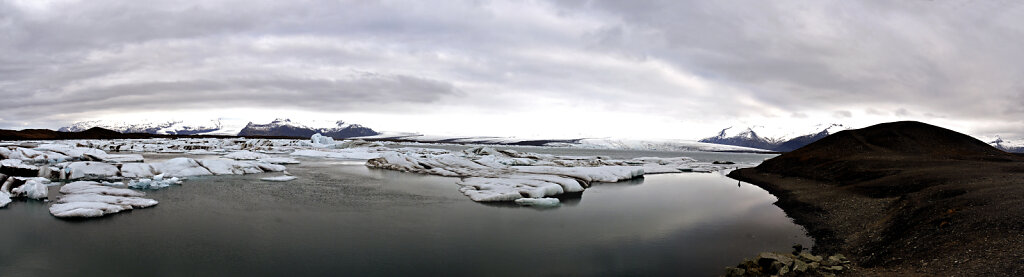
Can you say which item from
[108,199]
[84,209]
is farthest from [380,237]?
[108,199]

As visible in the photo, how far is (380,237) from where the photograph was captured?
37.3ft

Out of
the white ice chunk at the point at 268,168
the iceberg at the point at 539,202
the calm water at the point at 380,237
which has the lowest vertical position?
the calm water at the point at 380,237

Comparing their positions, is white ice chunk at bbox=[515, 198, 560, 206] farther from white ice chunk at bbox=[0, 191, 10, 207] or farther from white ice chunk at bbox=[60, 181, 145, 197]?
white ice chunk at bbox=[0, 191, 10, 207]

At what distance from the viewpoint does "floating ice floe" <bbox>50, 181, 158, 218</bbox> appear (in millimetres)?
12758

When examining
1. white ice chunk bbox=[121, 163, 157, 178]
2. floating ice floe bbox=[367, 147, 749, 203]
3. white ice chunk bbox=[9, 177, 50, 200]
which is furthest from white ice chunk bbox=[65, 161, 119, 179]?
floating ice floe bbox=[367, 147, 749, 203]

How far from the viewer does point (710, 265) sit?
940 cm

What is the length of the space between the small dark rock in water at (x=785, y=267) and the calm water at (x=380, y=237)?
78cm

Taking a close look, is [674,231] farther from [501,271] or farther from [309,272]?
[309,272]

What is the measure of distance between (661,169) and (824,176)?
15469 mm

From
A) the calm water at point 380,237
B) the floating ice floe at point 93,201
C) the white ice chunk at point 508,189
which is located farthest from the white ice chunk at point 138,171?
the white ice chunk at point 508,189

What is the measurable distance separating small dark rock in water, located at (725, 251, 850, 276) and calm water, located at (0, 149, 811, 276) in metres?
0.78

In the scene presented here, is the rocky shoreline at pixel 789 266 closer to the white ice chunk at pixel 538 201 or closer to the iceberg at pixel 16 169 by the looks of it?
the white ice chunk at pixel 538 201

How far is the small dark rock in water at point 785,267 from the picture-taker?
7.79 m

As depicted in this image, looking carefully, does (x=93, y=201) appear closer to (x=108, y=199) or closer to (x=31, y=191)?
(x=108, y=199)
